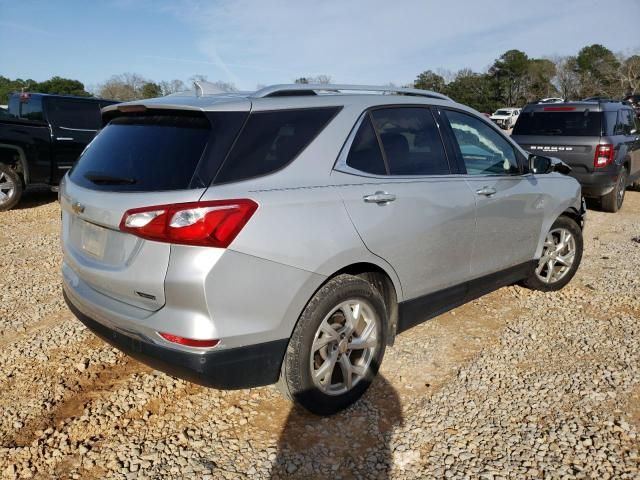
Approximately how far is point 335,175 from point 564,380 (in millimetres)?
2033

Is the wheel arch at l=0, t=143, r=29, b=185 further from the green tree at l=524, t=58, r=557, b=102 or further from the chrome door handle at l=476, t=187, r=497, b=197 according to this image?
the green tree at l=524, t=58, r=557, b=102

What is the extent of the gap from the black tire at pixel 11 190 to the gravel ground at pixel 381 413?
4.51 metres

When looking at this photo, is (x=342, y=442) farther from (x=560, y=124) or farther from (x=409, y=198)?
(x=560, y=124)

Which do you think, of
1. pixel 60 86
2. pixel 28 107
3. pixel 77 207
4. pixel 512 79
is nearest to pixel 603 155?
pixel 77 207

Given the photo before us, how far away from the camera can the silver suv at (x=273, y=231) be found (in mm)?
2207

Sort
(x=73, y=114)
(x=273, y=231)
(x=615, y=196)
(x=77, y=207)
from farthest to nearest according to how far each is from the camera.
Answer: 1. (x=73, y=114)
2. (x=615, y=196)
3. (x=77, y=207)
4. (x=273, y=231)

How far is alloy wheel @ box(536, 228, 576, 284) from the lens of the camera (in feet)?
14.8

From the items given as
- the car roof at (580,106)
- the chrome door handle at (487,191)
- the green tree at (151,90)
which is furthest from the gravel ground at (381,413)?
the green tree at (151,90)

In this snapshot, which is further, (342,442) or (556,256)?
(556,256)

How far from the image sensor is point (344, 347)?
9.12 ft

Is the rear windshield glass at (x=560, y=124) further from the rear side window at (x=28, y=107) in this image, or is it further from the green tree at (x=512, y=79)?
the green tree at (x=512, y=79)

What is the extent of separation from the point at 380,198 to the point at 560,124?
21.5ft

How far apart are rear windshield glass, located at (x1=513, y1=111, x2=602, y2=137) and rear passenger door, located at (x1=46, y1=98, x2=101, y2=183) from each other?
747 centimetres

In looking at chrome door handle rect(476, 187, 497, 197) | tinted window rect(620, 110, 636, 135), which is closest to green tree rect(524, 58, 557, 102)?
tinted window rect(620, 110, 636, 135)
